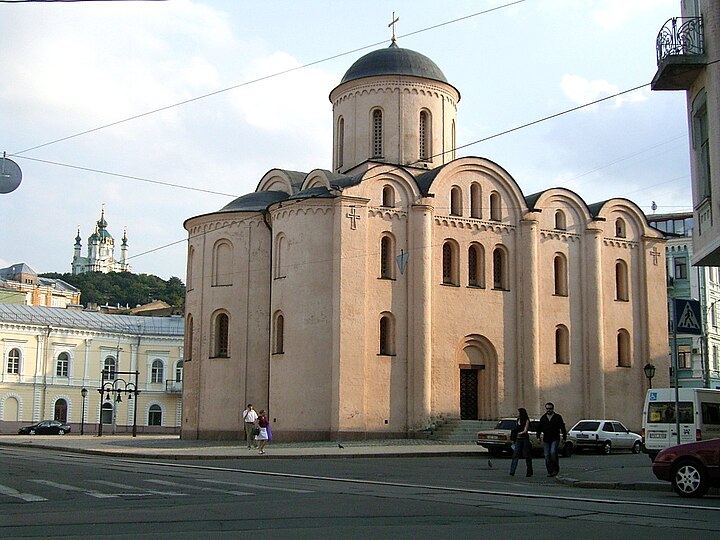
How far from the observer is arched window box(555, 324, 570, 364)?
41.7 metres

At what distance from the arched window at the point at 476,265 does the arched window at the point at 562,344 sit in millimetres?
4607

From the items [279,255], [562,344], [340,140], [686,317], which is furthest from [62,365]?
[686,317]

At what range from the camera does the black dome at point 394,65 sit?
42219 millimetres

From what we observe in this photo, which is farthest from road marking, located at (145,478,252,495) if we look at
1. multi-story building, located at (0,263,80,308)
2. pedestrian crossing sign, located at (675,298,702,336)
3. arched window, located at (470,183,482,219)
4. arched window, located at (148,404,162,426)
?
multi-story building, located at (0,263,80,308)

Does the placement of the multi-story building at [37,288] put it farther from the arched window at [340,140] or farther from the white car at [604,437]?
the white car at [604,437]

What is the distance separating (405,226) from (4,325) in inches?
1532

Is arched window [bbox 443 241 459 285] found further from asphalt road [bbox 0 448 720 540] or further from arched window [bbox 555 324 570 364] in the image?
asphalt road [bbox 0 448 720 540]

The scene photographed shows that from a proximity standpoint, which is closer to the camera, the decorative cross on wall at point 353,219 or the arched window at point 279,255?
the decorative cross on wall at point 353,219

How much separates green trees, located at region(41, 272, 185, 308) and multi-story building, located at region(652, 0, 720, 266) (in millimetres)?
111470

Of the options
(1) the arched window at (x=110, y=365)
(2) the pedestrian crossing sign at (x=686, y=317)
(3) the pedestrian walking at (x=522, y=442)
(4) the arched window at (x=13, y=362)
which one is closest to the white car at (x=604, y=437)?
(3) the pedestrian walking at (x=522, y=442)

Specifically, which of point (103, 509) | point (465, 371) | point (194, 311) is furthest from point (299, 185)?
point (103, 509)

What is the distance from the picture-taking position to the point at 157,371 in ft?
238

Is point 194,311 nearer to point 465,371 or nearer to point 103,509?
point 465,371

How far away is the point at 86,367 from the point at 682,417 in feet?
176
